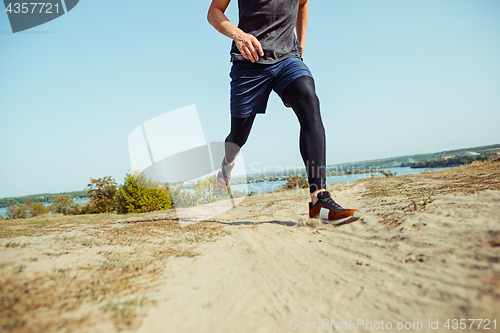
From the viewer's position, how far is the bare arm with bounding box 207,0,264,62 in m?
2.44

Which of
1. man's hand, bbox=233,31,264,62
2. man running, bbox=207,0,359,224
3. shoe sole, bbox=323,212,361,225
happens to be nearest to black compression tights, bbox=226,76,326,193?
man running, bbox=207,0,359,224

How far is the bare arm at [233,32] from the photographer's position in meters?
2.44

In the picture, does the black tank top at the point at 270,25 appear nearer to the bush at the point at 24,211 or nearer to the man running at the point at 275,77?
the man running at the point at 275,77

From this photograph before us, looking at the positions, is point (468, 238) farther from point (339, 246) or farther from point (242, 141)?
point (242, 141)

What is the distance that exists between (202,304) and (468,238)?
1457 millimetres

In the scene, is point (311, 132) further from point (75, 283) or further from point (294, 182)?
point (294, 182)

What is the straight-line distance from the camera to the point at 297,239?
2135 millimetres

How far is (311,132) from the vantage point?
242 cm

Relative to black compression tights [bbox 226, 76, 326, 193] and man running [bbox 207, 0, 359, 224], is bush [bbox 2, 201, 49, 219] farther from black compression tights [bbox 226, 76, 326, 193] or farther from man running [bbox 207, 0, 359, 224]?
black compression tights [bbox 226, 76, 326, 193]

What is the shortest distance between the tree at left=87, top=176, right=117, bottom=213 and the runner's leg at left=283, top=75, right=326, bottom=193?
39.1 ft

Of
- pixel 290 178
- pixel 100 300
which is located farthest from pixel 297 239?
pixel 290 178

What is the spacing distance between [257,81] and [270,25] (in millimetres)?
596

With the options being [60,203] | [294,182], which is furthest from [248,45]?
[60,203]

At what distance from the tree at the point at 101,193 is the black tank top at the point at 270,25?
1167 cm
